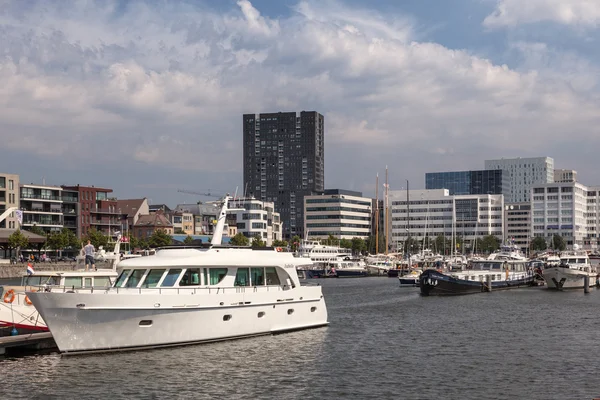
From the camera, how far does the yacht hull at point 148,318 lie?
121 feet

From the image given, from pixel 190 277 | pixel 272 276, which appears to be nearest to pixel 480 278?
pixel 272 276

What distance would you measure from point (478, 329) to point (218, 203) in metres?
18.9

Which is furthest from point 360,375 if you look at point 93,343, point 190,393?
point 93,343

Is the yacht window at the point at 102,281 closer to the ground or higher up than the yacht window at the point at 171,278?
closer to the ground

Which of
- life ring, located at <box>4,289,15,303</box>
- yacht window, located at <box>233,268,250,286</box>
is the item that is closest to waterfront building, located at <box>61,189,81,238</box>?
life ring, located at <box>4,289,15,303</box>

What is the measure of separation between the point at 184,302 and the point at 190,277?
215 cm

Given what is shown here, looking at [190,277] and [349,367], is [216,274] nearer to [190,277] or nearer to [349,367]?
[190,277]

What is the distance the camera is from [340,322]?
55.3 metres

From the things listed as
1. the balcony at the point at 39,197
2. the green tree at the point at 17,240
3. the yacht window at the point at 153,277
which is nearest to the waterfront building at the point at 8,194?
the balcony at the point at 39,197

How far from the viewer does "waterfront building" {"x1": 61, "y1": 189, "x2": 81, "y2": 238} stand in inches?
6772

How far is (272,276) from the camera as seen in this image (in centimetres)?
4569

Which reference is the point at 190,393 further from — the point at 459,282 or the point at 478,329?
the point at 459,282

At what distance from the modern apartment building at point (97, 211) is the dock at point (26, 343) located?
137160mm

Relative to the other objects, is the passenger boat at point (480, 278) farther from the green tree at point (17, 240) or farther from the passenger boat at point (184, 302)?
the green tree at point (17, 240)
